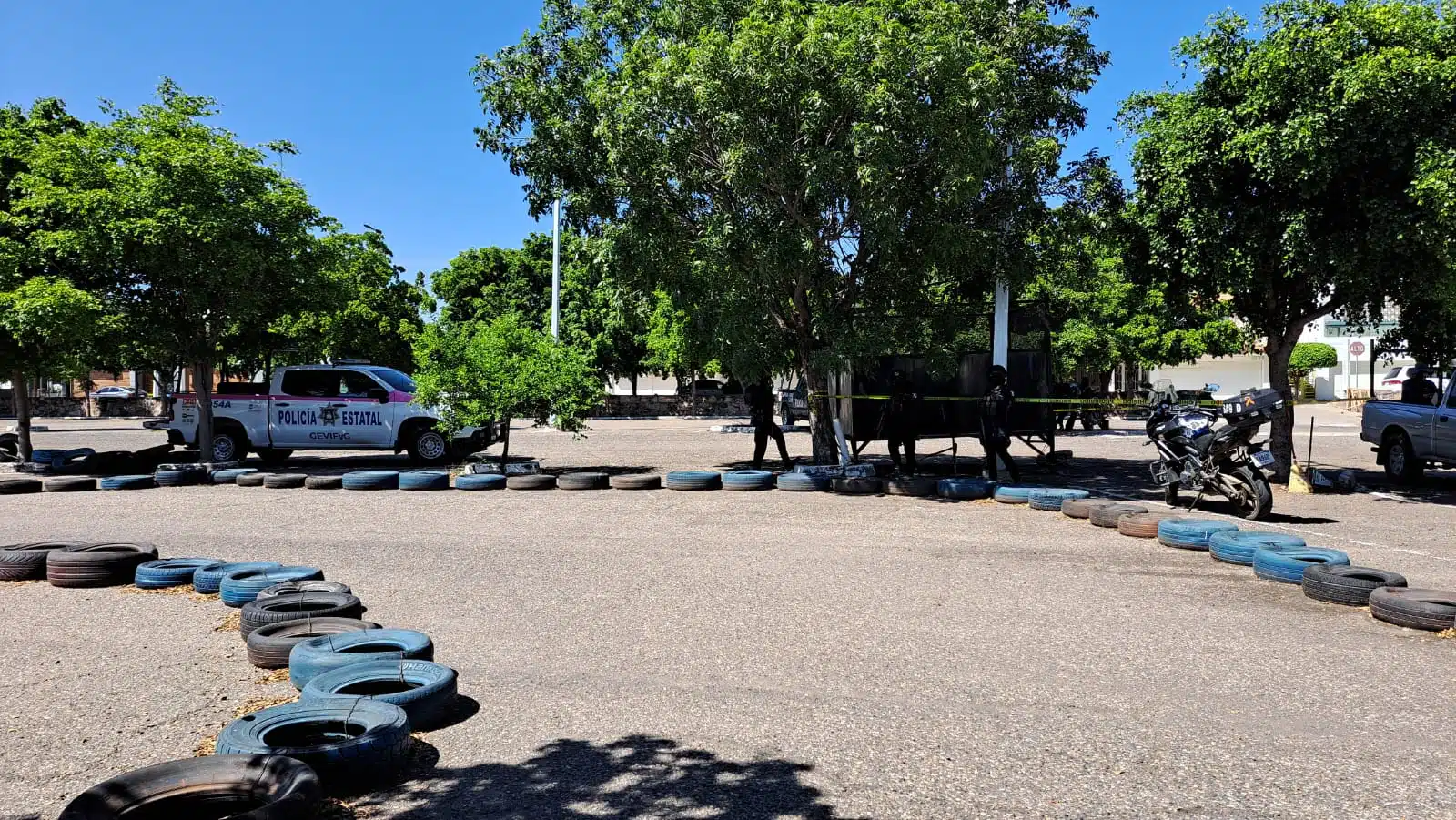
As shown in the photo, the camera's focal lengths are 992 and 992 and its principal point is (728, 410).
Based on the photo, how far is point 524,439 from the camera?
2888cm

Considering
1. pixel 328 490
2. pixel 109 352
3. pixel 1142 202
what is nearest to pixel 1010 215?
pixel 1142 202

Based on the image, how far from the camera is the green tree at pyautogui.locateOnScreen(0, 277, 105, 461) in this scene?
54.2 feet

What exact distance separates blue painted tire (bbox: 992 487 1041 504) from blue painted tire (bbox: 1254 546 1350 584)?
447cm

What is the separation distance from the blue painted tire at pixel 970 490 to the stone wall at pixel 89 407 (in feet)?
152

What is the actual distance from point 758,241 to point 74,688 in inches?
413

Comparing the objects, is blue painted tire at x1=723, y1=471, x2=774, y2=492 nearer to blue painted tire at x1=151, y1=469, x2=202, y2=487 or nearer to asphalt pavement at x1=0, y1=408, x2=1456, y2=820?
asphalt pavement at x1=0, y1=408, x2=1456, y2=820

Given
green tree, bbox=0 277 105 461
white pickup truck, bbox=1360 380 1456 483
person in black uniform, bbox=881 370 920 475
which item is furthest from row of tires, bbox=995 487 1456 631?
green tree, bbox=0 277 105 461

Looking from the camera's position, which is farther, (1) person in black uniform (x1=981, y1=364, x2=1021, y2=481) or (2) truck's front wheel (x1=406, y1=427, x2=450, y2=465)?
(2) truck's front wheel (x1=406, y1=427, x2=450, y2=465)

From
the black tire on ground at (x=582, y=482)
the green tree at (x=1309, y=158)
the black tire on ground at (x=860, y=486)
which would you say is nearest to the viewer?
the green tree at (x=1309, y=158)

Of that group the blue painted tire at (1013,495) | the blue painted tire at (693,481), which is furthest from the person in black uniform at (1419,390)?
the blue painted tire at (693,481)

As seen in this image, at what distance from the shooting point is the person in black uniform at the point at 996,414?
14.8 metres

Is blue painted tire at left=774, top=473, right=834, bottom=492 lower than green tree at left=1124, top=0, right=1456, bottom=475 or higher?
lower

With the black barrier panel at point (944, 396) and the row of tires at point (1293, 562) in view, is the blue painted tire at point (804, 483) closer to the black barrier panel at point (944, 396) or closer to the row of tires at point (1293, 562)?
the black barrier panel at point (944, 396)

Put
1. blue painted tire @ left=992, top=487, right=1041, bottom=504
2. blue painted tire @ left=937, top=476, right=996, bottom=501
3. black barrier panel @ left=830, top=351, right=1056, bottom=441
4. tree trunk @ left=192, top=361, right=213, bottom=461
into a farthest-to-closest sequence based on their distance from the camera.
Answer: tree trunk @ left=192, top=361, right=213, bottom=461 → black barrier panel @ left=830, top=351, right=1056, bottom=441 → blue painted tire @ left=937, top=476, right=996, bottom=501 → blue painted tire @ left=992, top=487, right=1041, bottom=504
